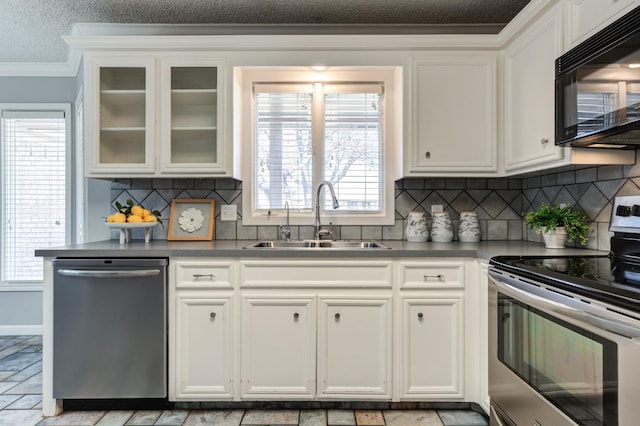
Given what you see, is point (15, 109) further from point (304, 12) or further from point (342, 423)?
point (342, 423)

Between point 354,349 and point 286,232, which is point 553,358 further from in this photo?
point 286,232

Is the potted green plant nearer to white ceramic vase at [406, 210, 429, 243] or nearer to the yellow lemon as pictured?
white ceramic vase at [406, 210, 429, 243]

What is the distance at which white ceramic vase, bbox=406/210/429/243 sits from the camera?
242 centimetres

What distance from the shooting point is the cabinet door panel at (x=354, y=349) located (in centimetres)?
197

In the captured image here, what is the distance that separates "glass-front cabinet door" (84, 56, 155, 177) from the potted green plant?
2287 millimetres

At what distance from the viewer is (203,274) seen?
1975 mm

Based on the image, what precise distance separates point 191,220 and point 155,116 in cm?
71

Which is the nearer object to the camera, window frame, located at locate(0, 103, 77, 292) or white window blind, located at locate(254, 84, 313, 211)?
white window blind, located at locate(254, 84, 313, 211)

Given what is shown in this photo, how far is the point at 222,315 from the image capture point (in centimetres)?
197

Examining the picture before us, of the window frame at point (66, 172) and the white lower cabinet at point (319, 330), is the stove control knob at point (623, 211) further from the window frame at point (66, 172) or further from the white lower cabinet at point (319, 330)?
the window frame at point (66, 172)

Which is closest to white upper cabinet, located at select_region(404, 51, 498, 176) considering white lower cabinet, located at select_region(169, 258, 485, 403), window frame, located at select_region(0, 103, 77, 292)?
white lower cabinet, located at select_region(169, 258, 485, 403)

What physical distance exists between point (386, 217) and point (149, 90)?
5.67ft

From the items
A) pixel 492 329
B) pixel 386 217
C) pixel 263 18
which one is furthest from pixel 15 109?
pixel 492 329

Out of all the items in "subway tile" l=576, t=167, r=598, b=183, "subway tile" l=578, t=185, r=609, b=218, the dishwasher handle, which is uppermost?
"subway tile" l=576, t=167, r=598, b=183
